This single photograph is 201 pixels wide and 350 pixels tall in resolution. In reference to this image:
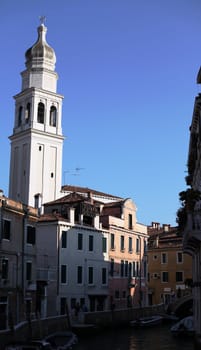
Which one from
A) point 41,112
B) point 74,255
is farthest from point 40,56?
point 74,255

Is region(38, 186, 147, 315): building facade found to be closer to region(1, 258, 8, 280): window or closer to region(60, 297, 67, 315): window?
region(60, 297, 67, 315): window

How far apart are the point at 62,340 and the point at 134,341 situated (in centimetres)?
675

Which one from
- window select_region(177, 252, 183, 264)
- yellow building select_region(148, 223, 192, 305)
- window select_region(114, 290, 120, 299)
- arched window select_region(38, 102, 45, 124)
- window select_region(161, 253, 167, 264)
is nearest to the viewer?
window select_region(114, 290, 120, 299)

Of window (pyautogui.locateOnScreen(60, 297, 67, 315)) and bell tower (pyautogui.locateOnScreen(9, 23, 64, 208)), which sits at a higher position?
bell tower (pyautogui.locateOnScreen(9, 23, 64, 208))

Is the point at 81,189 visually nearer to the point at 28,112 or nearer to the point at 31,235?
the point at 28,112

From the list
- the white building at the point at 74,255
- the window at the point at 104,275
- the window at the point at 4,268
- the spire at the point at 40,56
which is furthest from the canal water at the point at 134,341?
the spire at the point at 40,56

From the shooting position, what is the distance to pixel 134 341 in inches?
1382

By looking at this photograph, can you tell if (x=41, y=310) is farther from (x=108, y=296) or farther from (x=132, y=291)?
(x=132, y=291)

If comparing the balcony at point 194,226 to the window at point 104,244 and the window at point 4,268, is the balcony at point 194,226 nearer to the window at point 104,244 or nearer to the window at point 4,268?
the window at point 4,268

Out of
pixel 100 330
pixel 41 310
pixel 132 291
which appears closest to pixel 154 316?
pixel 132 291

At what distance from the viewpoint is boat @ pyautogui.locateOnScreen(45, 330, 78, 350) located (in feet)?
93.0

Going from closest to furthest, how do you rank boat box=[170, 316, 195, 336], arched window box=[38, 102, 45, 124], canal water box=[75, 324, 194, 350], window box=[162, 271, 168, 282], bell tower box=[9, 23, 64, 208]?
canal water box=[75, 324, 194, 350] < boat box=[170, 316, 195, 336] < bell tower box=[9, 23, 64, 208] < arched window box=[38, 102, 45, 124] < window box=[162, 271, 168, 282]

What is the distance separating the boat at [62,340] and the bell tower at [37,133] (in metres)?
27.7

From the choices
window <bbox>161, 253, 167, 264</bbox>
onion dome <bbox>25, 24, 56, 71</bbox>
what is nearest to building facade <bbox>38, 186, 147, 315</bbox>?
window <bbox>161, 253, 167, 264</bbox>
